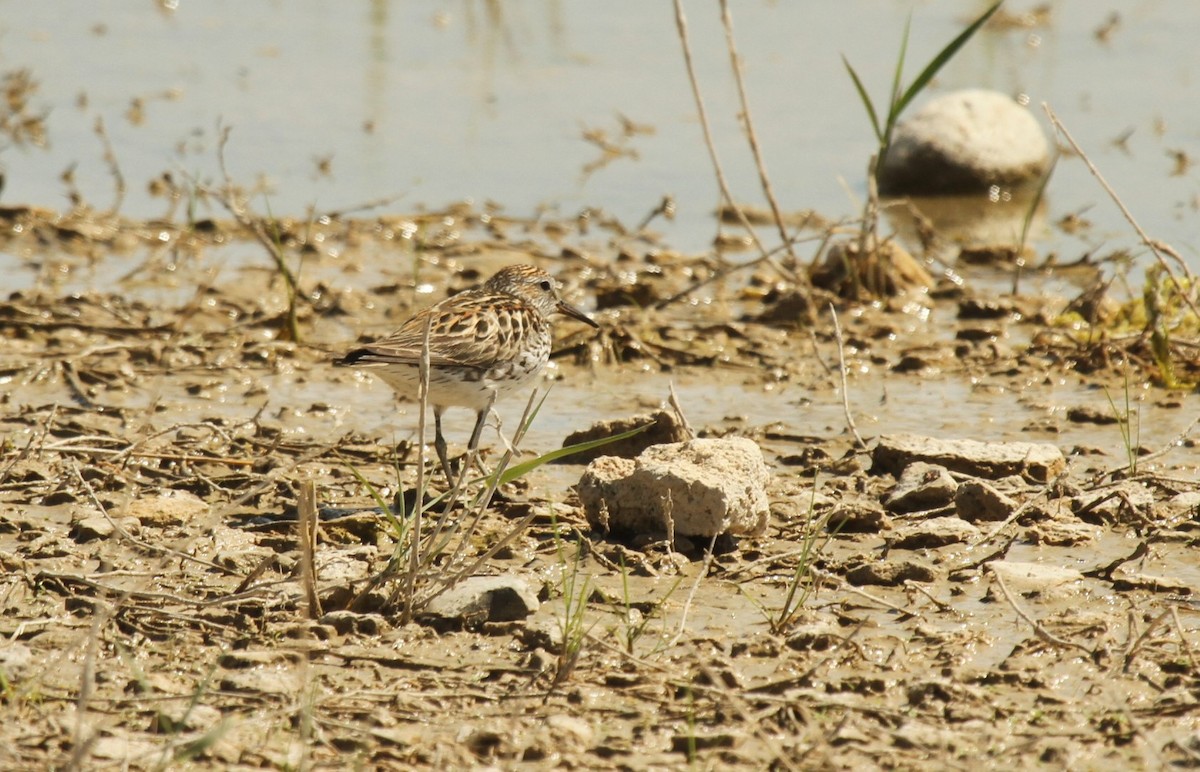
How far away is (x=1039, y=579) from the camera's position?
19.1 feet

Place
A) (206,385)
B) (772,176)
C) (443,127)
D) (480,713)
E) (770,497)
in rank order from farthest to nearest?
(443,127), (772,176), (206,385), (770,497), (480,713)

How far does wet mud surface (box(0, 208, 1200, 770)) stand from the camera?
180 inches

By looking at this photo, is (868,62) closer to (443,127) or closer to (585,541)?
(443,127)

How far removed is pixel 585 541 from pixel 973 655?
1.61 meters

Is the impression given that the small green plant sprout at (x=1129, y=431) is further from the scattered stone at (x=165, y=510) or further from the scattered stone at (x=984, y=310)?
the scattered stone at (x=165, y=510)

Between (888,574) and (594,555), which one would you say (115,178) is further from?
(888,574)

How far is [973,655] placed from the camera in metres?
5.18

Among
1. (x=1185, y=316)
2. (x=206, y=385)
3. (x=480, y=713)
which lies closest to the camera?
(x=480, y=713)

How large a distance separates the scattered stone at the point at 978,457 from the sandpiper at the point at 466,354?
167cm

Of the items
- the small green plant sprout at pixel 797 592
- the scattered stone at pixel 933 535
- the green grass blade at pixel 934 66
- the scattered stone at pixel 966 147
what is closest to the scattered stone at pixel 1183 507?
the scattered stone at pixel 933 535

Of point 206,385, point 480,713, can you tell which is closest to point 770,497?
point 480,713

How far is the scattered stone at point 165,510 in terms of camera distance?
645 centimetres

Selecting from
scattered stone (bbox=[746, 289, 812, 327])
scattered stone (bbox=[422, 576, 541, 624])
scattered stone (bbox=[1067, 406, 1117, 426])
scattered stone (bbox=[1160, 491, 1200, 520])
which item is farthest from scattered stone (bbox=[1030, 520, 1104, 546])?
scattered stone (bbox=[746, 289, 812, 327])

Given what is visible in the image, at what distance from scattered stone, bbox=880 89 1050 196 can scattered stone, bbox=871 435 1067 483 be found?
22.3 feet
